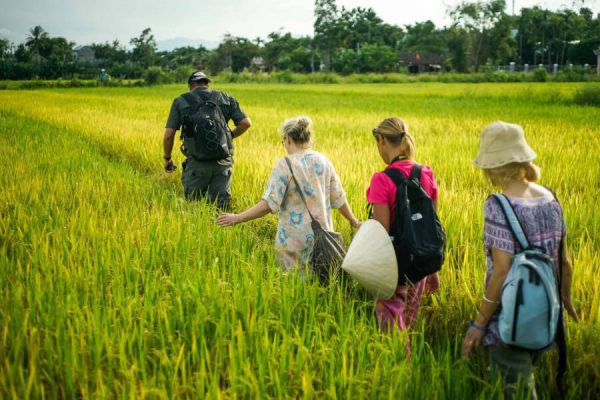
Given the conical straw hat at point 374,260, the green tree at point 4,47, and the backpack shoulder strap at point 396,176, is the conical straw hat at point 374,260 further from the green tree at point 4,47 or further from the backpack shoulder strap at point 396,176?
the green tree at point 4,47

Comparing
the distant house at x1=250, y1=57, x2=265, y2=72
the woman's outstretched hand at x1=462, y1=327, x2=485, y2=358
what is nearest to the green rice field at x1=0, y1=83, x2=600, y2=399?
the woman's outstretched hand at x1=462, y1=327, x2=485, y2=358

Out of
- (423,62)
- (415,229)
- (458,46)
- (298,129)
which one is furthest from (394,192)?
(423,62)

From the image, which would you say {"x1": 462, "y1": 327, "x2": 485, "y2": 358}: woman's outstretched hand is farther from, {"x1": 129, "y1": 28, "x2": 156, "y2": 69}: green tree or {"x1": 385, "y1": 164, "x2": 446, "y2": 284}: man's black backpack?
{"x1": 129, "y1": 28, "x2": 156, "y2": 69}: green tree

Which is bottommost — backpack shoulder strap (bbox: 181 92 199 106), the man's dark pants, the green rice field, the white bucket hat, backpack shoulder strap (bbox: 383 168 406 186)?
the green rice field

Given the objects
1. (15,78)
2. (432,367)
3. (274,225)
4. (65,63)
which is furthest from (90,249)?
(65,63)

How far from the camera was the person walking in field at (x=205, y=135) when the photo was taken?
390cm

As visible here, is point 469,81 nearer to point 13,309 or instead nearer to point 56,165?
point 56,165

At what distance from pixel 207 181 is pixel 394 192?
246cm

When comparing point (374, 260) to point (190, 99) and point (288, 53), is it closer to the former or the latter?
point (190, 99)

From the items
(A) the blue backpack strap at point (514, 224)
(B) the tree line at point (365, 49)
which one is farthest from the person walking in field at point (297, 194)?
(B) the tree line at point (365, 49)

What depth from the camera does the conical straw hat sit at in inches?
78.0

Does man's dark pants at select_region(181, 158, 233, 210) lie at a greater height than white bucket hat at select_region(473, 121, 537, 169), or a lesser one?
lesser

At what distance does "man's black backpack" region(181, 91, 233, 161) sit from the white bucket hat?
102 inches

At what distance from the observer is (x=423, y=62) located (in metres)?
65.0
